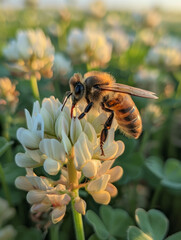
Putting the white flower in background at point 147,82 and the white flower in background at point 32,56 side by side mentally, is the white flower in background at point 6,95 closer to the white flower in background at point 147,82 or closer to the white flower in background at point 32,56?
the white flower in background at point 32,56

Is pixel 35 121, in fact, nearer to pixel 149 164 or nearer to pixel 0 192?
pixel 0 192

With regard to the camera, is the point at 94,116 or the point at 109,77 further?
the point at 109,77

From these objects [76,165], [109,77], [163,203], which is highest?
[109,77]

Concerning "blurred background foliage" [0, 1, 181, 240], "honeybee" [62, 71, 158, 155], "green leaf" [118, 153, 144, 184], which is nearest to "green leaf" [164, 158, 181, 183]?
"blurred background foliage" [0, 1, 181, 240]

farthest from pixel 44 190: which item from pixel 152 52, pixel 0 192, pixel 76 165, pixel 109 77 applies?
pixel 152 52

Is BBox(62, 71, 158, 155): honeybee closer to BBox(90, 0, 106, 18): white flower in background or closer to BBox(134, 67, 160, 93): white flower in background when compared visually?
BBox(134, 67, 160, 93): white flower in background

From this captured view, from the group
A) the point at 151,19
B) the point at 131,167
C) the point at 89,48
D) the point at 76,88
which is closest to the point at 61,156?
the point at 76,88
